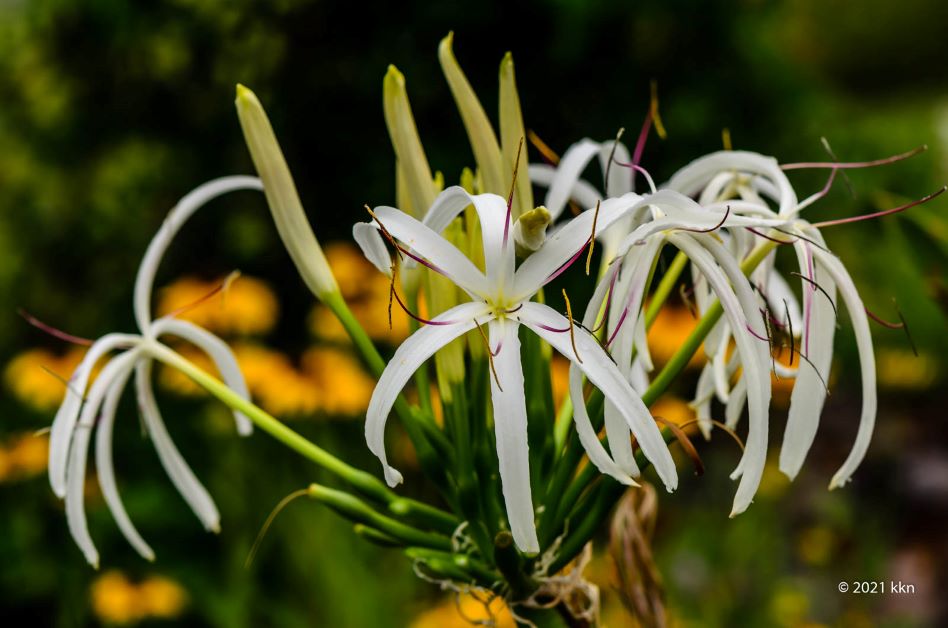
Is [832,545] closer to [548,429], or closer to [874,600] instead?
[874,600]

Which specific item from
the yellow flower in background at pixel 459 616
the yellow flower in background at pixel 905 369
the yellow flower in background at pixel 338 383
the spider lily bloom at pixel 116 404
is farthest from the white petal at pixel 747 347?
the yellow flower in background at pixel 905 369

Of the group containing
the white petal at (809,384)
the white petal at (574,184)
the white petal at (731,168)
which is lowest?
the white petal at (809,384)

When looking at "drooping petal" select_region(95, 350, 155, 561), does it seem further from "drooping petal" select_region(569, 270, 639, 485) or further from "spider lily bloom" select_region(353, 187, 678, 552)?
"drooping petal" select_region(569, 270, 639, 485)

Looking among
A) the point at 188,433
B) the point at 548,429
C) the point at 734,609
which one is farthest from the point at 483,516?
the point at 188,433

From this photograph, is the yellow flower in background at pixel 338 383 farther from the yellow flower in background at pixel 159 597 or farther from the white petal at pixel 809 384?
the white petal at pixel 809 384

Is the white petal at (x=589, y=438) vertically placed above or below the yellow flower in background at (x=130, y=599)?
above

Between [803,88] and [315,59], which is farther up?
[315,59]
